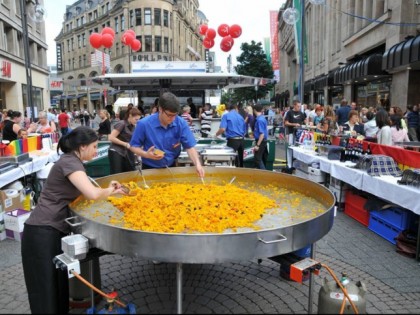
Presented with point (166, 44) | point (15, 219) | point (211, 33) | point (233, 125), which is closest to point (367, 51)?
point (211, 33)

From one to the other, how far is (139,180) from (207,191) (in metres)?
1.00

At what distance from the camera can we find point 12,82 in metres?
26.0

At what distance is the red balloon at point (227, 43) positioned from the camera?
60.9 feet

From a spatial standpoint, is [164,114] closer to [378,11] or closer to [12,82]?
[378,11]

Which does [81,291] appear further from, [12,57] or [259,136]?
[12,57]

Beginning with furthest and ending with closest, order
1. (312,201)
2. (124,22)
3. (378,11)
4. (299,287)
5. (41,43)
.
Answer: (124,22), (41,43), (378,11), (299,287), (312,201)

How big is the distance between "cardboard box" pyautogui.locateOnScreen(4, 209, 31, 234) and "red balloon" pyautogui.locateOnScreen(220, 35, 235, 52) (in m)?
15.3

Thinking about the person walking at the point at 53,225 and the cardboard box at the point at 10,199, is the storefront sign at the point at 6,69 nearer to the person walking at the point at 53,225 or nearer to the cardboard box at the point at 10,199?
the cardboard box at the point at 10,199

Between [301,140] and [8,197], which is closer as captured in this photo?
[8,197]

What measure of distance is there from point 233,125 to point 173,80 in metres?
3.71

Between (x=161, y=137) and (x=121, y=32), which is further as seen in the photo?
(x=121, y=32)

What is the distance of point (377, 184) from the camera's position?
16.8ft

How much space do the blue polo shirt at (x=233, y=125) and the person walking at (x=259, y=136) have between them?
0.36 m

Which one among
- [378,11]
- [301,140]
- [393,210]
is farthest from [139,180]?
[378,11]
